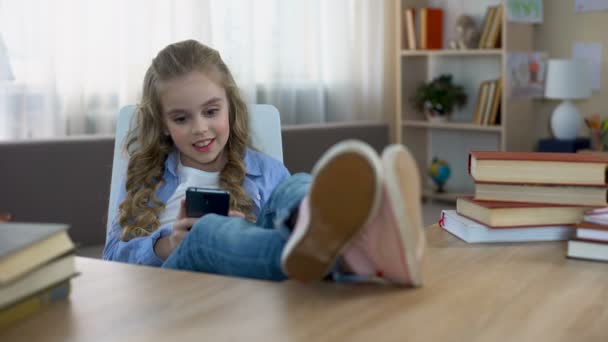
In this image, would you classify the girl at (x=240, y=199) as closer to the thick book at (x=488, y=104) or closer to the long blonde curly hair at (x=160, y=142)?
the long blonde curly hair at (x=160, y=142)

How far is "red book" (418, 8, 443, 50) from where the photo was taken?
471cm

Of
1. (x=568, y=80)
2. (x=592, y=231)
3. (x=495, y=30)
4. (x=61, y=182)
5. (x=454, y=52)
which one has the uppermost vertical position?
(x=495, y=30)

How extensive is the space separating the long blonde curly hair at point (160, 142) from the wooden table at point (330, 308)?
61 cm

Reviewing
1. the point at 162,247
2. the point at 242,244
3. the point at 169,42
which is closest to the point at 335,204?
the point at 242,244

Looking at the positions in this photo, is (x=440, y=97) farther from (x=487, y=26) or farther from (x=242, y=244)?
(x=242, y=244)

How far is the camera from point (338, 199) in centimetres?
86

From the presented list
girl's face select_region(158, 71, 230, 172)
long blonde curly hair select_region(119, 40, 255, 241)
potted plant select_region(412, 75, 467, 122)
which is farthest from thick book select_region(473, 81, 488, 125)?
girl's face select_region(158, 71, 230, 172)

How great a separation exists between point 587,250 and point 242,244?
1.72ft

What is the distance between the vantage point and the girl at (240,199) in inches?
33.8

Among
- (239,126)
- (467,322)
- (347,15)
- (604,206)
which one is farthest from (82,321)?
(347,15)

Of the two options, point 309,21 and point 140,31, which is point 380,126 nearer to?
point 309,21

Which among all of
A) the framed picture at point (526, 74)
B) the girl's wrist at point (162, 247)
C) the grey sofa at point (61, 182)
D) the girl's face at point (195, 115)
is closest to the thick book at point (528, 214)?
the girl's wrist at point (162, 247)

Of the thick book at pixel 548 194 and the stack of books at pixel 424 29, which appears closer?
the thick book at pixel 548 194

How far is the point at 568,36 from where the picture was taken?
4.41 m
